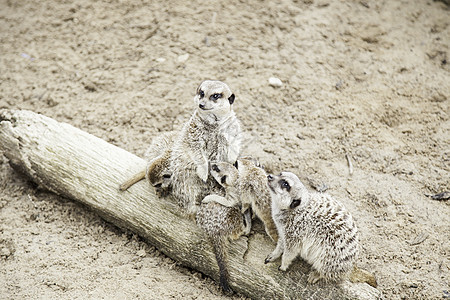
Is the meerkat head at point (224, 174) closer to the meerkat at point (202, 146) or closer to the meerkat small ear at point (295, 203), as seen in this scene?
the meerkat at point (202, 146)

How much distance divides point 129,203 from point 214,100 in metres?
1.07

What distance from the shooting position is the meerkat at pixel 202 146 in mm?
2992

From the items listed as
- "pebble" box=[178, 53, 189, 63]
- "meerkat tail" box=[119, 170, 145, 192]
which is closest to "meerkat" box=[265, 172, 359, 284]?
"meerkat tail" box=[119, 170, 145, 192]

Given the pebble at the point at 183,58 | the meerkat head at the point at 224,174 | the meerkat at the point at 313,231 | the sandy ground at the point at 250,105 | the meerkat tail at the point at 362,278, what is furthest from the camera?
the pebble at the point at 183,58

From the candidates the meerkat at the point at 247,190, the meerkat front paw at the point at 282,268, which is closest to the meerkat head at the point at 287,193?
the meerkat at the point at 247,190

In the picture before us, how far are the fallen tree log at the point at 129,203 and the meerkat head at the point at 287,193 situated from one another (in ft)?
1.15

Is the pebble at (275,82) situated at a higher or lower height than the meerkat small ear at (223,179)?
lower

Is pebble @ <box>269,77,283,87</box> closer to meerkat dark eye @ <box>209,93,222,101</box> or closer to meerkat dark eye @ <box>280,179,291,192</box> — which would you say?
meerkat dark eye @ <box>209,93,222,101</box>

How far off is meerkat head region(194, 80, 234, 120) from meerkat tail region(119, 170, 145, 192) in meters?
0.70

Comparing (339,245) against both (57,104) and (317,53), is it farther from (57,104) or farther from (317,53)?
(57,104)

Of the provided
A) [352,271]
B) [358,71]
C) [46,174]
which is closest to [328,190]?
[352,271]

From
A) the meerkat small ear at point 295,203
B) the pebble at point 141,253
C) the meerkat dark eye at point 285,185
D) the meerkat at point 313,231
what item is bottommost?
the pebble at point 141,253

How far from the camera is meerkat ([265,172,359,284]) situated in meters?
2.54

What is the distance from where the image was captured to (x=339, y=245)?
2.53 m
